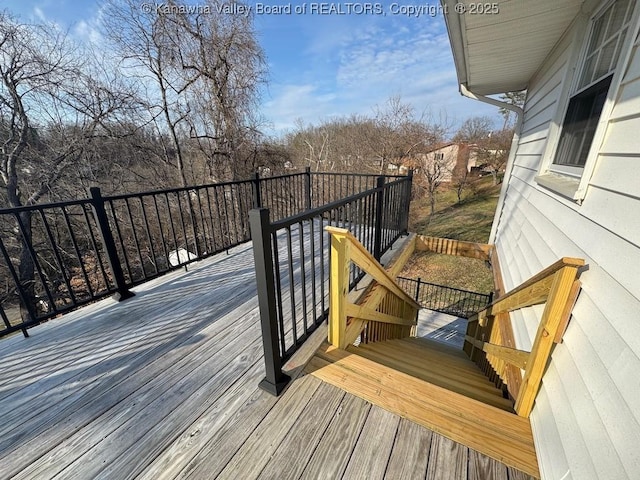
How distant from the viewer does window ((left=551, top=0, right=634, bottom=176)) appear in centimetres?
159

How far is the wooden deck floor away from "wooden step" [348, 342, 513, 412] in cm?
63

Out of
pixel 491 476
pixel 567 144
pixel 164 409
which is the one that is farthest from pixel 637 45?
pixel 164 409

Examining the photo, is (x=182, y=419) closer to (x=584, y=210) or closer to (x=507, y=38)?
(x=584, y=210)

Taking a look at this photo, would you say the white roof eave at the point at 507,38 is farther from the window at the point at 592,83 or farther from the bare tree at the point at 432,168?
the bare tree at the point at 432,168

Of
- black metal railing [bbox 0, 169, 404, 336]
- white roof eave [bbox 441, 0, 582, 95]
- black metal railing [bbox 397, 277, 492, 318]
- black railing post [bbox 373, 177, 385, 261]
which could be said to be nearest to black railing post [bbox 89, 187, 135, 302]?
black metal railing [bbox 0, 169, 404, 336]

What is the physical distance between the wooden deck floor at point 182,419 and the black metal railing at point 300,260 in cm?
24

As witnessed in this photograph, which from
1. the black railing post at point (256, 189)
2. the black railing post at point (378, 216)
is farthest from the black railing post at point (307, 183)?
the black railing post at point (378, 216)

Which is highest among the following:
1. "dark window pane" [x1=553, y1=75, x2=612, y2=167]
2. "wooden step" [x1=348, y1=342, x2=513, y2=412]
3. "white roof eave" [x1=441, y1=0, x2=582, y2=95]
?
"white roof eave" [x1=441, y1=0, x2=582, y2=95]

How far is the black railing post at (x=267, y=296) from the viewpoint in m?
1.20

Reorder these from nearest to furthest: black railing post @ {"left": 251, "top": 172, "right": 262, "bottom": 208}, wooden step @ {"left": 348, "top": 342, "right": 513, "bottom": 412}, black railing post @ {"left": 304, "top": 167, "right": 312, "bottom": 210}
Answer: wooden step @ {"left": 348, "top": 342, "right": 513, "bottom": 412}, black railing post @ {"left": 251, "top": 172, "right": 262, "bottom": 208}, black railing post @ {"left": 304, "top": 167, "right": 312, "bottom": 210}

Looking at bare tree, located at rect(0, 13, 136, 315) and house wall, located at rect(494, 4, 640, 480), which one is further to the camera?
bare tree, located at rect(0, 13, 136, 315)

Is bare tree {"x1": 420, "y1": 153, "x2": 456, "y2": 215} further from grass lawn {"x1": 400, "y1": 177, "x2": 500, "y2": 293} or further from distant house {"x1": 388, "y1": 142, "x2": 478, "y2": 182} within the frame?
grass lawn {"x1": 400, "y1": 177, "x2": 500, "y2": 293}

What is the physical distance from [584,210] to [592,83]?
1.09 m

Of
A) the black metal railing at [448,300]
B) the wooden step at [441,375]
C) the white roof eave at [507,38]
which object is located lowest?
the black metal railing at [448,300]
